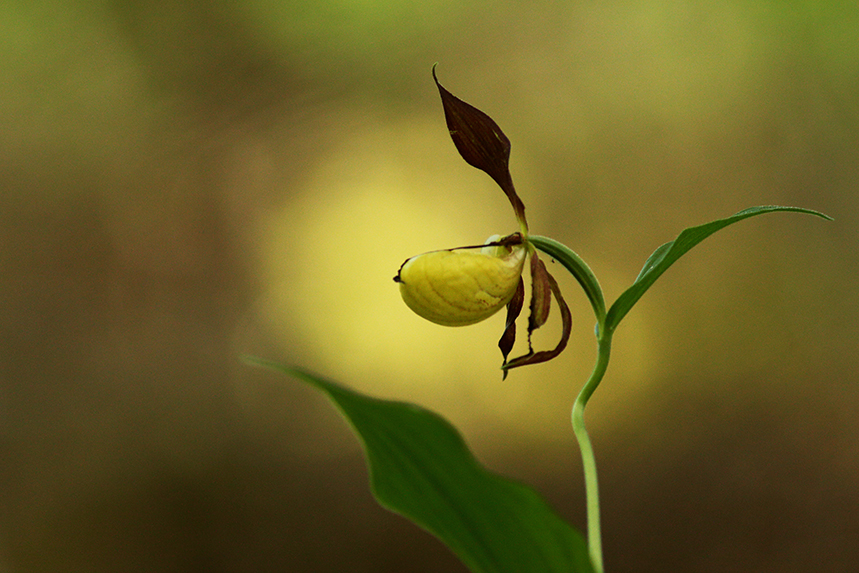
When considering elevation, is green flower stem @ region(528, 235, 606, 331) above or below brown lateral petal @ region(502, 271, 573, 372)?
above

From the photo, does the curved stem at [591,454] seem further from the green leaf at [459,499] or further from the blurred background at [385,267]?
the blurred background at [385,267]

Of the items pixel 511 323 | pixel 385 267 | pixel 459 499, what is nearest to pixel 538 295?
pixel 511 323

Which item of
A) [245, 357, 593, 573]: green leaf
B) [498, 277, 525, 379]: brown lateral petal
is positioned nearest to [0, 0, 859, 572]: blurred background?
[498, 277, 525, 379]: brown lateral petal

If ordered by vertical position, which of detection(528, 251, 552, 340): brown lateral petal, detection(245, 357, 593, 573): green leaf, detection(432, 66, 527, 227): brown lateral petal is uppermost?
detection(432, 66, 527, 227): brown lateral petal

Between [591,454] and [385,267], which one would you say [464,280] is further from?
[385,267]

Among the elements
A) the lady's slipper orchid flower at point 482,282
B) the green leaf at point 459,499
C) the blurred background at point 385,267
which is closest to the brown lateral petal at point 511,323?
the lady's slipper orchid flower at point 482,282

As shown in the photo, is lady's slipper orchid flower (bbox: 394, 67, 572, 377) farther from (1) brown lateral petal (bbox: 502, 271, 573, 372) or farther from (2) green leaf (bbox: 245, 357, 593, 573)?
(2) green leaf (bbox: 245, 357, 593, 573)

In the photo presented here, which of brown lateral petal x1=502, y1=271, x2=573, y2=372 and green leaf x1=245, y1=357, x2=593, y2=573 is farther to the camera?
brown lateral petal x1=502, y1=271, x2=573, y2=372
